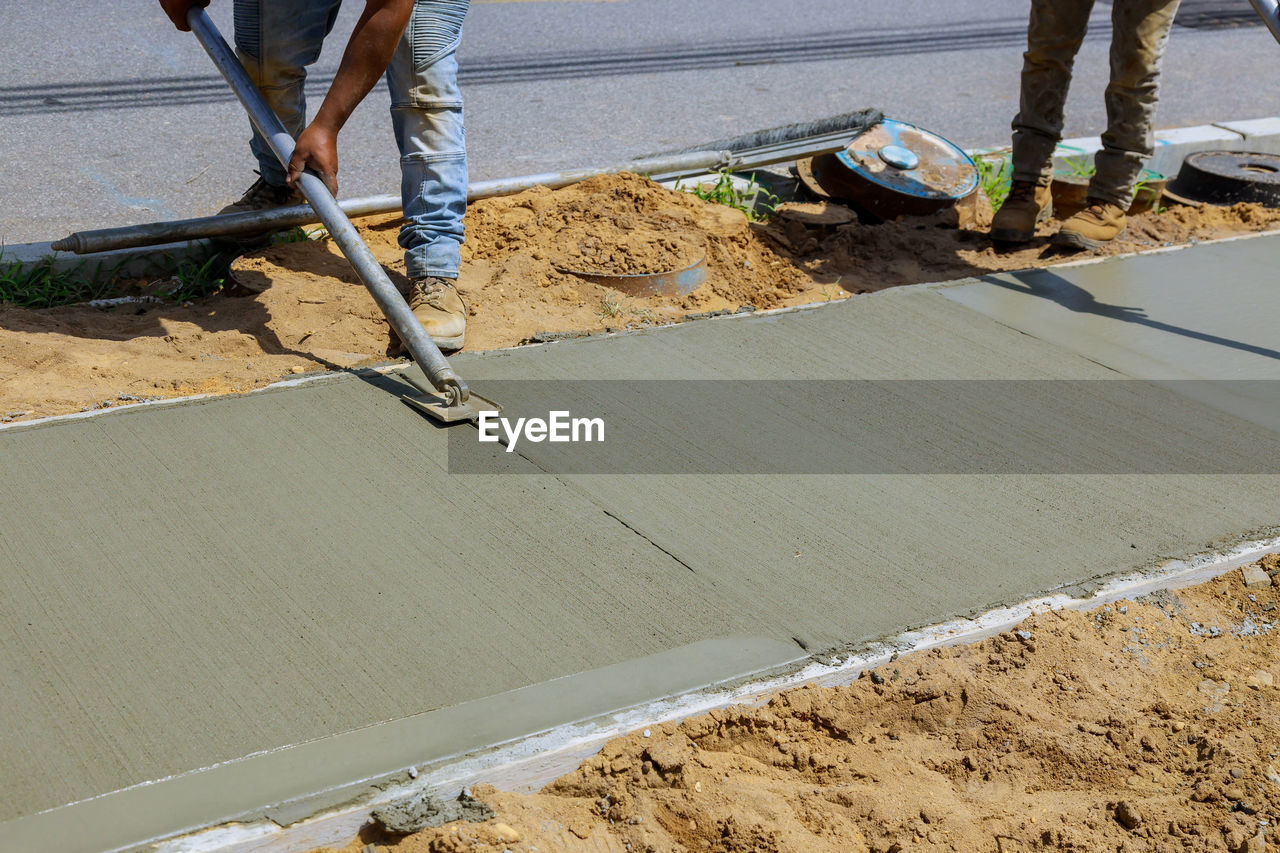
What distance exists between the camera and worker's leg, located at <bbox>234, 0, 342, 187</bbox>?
378 centimetres

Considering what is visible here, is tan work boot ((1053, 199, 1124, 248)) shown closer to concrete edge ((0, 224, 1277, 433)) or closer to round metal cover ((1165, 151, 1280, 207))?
concrete edge ((0, 224, 1277, 433))

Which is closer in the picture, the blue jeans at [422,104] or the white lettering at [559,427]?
the white lettering at [559,427]

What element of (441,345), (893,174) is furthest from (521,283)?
(893,174)

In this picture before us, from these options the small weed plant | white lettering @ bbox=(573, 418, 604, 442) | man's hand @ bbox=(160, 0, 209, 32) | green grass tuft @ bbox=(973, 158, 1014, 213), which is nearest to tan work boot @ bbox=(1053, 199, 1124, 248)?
green grass tuft @ bbox=(973, 158, 1014, 213)

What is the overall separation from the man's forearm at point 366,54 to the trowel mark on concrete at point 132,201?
2.09 metres

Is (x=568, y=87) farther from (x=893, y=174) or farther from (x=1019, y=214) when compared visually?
(x=1019, y=214)

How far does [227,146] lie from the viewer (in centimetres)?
571

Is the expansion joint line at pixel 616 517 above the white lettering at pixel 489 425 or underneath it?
underneath

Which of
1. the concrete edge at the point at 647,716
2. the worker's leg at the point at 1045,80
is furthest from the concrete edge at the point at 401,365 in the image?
the concrete edge at the point at 647,716

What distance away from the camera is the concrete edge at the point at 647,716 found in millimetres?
1803

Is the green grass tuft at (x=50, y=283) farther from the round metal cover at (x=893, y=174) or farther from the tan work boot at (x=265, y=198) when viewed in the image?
the round metal cover at (x=893, y=174)

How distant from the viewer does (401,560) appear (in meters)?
2.47

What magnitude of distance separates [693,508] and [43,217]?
3.33 m

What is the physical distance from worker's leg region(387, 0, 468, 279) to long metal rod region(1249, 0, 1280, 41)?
2.61m
